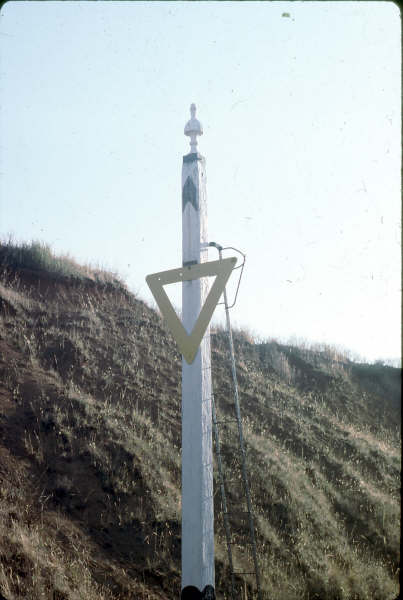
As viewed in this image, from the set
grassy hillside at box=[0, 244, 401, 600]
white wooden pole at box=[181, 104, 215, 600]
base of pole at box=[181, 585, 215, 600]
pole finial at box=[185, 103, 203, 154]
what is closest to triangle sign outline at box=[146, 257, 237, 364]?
white wooden pole at box=[181, 104, 215, 600]

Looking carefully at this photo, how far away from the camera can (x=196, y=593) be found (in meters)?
5.76

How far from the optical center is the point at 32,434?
10.5 metres

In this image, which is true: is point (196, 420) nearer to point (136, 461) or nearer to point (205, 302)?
point (205, 302)

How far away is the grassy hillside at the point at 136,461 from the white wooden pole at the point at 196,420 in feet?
7.15

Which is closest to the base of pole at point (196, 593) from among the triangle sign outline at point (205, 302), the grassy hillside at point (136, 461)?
the grassy hillside at point (136, 461)

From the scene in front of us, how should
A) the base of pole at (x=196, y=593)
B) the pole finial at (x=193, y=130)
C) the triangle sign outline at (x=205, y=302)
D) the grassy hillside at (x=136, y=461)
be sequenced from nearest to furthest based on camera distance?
the base of pole at (x=196, y=593) < the triangle sign outline at (x=205, y=302) < the pole finial at (x=193, y=130) < the grassy hillside at (x=136, y=461)

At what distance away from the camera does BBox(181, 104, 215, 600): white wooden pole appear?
5852 mm

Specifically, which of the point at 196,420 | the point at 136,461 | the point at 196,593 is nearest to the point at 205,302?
the point at 196,420

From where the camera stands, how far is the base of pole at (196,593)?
227 inches

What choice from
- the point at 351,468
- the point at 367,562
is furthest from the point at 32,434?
the point at 351,468

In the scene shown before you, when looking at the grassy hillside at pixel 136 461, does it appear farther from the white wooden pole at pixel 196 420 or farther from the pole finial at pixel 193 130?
the pole finial at pixel 193 130

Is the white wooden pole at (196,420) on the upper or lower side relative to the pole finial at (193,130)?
lower

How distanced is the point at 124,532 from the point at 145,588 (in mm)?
1112

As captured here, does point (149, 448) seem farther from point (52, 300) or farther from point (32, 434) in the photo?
point (52, 300)
